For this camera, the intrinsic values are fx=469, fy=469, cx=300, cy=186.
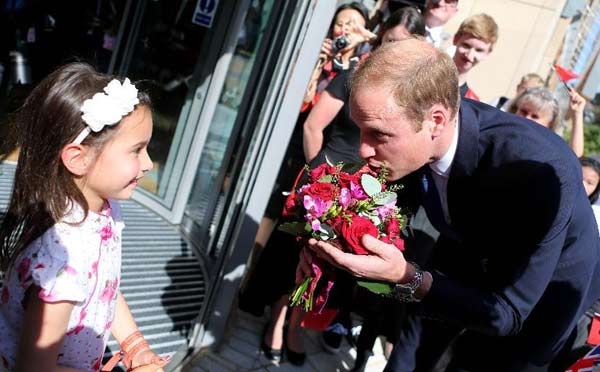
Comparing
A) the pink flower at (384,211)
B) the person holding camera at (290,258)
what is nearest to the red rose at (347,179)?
the pink flower at (384,211)

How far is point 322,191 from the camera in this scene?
5.55 feet

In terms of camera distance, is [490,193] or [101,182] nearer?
[101,182]

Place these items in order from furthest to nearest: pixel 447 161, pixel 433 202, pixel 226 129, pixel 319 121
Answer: pixel 226 129, pixel 319 121, pixel 433 202, pixel 447 161

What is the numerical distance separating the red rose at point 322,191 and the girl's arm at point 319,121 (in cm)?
133

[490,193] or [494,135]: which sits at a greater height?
[494,135]

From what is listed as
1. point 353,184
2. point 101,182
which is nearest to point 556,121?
point 353,184

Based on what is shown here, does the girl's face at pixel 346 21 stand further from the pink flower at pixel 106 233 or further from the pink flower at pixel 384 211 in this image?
the pink flower at pixel 106 233

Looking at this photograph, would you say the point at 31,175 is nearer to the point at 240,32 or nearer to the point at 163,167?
the point at 240,32

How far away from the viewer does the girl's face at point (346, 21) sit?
3391 millimetres

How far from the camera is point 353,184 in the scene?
1717 mm

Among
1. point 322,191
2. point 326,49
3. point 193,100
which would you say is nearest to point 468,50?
point 326,49

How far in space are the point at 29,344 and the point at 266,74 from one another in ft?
8.29

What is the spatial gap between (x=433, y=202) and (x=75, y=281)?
141 centimetres

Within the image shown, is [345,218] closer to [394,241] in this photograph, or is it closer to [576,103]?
[394,241]
